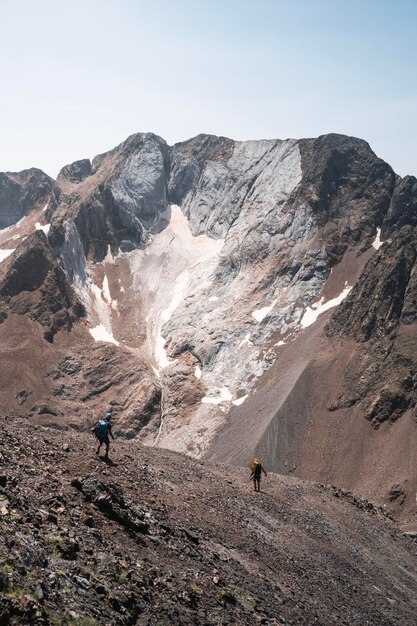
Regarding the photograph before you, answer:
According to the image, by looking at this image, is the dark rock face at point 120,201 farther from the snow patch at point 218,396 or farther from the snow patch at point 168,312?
the snow patch at point 218,396

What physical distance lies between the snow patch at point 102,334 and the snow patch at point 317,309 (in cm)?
3486

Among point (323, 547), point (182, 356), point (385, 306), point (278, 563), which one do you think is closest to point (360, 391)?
point (385, 306)

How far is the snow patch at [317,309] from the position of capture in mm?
102062

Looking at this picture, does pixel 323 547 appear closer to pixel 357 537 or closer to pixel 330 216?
pixel 357 537

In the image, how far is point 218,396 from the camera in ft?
311

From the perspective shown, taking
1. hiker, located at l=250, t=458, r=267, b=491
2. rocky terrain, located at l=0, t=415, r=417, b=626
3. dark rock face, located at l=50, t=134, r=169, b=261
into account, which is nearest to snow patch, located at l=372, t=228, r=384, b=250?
dark rock face, located at l=50, t=134, r=169, b=261

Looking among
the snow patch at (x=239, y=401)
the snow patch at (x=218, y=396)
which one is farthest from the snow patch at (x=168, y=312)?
the snow patch at (x=239, y=401)

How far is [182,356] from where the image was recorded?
107688 millimetres

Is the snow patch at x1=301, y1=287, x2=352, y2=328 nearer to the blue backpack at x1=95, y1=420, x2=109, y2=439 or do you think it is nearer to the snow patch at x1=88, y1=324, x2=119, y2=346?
the snow patch at x1=88, y1=324, x2=119, y2=346

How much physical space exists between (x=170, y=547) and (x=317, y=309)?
8886 cm

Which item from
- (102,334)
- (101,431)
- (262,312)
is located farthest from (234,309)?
(101,431)

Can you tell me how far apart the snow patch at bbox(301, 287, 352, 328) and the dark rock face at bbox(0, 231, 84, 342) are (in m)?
43.3

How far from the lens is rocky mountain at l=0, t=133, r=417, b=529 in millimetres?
76812

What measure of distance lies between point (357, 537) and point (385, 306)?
2339 inches
